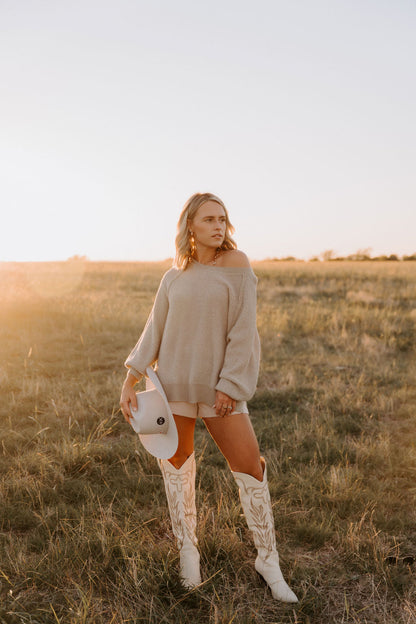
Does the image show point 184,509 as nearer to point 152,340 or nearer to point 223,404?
point 223,404

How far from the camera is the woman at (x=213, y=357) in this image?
7.59 ft

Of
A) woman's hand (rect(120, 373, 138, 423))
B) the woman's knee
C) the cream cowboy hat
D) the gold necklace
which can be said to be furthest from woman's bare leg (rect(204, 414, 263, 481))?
the gold necklace

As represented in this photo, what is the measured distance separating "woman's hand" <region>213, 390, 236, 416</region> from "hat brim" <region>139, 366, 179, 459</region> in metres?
0.24

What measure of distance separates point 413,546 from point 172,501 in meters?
1.63

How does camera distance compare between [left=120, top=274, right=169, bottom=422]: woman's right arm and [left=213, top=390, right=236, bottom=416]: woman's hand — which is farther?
[left=120, top=274, right=169, bottom=422]: woman's right arm

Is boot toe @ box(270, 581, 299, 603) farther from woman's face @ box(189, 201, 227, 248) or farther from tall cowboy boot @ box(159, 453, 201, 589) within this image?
woman's face @ box(189, 201, 227, 248)

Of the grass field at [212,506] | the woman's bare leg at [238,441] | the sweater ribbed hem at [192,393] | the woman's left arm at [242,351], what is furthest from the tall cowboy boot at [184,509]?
the woman's left arm at [242,351]

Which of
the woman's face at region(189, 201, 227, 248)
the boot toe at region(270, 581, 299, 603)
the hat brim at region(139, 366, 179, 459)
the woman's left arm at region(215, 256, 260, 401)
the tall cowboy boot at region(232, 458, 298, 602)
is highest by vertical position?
the woman's face at region(189, 201, 227, 248)

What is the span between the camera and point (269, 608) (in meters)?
2.30

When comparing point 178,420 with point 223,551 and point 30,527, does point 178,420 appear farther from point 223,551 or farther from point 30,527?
point 30,527

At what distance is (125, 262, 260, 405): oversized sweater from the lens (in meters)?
2.30

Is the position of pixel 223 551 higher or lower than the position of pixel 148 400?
lower

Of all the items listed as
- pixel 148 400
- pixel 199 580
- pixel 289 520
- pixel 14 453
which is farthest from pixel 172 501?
pixel 14 453

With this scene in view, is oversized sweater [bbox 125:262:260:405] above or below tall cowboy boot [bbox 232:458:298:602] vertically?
above
